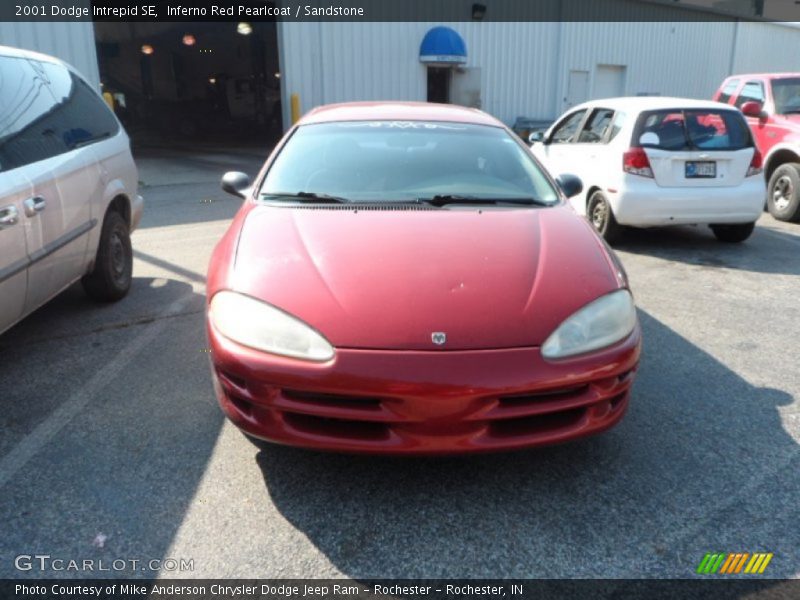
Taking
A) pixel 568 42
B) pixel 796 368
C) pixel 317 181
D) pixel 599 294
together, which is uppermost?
pixel 568 42

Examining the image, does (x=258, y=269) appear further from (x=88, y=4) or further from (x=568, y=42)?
(x=568, y=42)

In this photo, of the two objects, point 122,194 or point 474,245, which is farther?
point 122,194

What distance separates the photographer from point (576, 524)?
236cm

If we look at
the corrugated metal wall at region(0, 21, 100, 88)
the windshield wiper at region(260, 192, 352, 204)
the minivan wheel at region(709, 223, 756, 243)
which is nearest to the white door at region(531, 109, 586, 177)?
the minivan wheel at region(709, 223, 756, 243)

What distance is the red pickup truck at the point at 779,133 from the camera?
7824 millimetres

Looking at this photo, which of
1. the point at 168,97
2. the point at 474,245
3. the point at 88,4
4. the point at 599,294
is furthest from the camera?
the point at 168,97

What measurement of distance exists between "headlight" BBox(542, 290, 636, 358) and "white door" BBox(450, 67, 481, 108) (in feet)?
53.0

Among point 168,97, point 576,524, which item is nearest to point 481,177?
point 576,524

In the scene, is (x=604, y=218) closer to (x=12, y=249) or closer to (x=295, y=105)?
(x=12, y=249)

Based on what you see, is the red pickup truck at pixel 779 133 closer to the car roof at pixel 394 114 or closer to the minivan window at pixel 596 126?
the minivan window at pixel 596 126

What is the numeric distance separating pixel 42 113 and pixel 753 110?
7.88 m

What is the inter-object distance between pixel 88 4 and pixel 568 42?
13.1 metres

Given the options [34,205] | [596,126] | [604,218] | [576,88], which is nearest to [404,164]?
[34,205]

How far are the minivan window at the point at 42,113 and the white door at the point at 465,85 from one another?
14.2 meters
